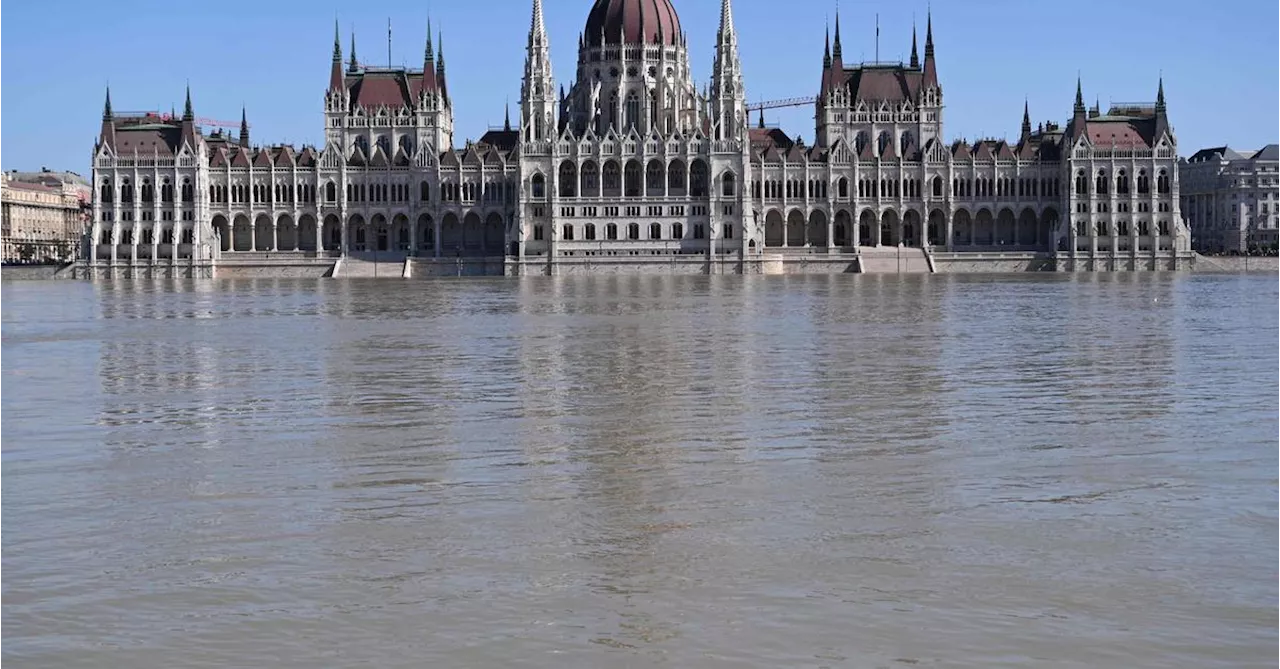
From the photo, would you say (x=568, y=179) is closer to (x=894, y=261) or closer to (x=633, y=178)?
(x=633, y=178)

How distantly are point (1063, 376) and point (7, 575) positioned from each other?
2342 centimetres

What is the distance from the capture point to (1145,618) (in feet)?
43.7

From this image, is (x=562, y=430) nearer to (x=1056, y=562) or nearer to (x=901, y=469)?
(x=901, y=469)

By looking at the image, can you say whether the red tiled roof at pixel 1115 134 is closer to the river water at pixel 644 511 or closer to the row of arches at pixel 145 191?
the row of arches at pixel 145 191

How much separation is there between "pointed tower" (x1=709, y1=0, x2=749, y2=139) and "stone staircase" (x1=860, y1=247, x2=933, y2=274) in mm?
14774

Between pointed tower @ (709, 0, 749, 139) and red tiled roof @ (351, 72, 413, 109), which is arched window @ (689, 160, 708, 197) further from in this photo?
red tiled roof @ (351, 72, 413, 109)

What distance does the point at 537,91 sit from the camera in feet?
480

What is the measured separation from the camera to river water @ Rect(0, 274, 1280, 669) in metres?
13.0

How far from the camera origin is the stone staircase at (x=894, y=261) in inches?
5438

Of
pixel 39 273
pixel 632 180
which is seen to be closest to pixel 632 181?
pixel 632 180

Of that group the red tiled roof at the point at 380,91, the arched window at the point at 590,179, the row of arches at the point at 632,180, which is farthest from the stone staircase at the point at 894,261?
the red tiled roof at the point at 380,91

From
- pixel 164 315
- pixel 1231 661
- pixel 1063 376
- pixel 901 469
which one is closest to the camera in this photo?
pixel 1231 661

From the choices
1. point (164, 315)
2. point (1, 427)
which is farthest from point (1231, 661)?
point (164, 315)

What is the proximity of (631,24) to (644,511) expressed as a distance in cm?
13647
